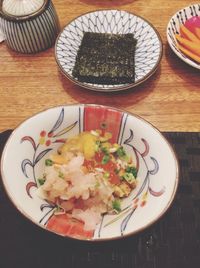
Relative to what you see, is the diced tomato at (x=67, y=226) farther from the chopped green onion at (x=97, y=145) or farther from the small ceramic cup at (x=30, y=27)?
the small ceramic cup at (x=30, y=27)

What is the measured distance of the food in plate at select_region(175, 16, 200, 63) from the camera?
1569 millimetres

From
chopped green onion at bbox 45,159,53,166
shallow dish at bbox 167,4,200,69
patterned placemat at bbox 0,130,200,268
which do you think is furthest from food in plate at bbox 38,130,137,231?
shallow dish at bbox 167,4,200,69

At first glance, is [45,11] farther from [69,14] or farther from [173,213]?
[173,213]

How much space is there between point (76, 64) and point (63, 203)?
648 mm

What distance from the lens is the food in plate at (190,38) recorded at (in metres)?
1.57

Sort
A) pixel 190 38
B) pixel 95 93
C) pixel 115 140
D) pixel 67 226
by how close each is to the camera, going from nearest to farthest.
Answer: pixel 67 226
pixel 115 140
pixel 95 93
pixel 190 38

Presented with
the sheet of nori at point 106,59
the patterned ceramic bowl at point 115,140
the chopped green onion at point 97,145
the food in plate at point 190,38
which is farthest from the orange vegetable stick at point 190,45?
the chopped green onion at point 97,145

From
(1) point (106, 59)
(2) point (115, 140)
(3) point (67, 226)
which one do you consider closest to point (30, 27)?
(1) point (106, 59)

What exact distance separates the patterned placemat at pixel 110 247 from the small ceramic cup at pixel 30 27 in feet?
2.56

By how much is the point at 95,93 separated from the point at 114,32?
0.39 meters

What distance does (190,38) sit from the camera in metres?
1.62

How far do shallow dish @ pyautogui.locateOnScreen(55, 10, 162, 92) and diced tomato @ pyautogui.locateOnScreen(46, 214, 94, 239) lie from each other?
1.85 ft

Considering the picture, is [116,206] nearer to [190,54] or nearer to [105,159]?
[105,159]

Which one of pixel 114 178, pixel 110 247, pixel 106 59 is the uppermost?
pixel 106 59
